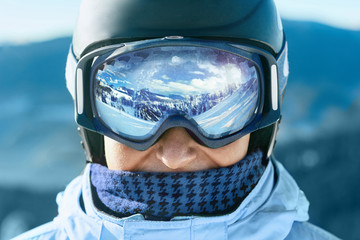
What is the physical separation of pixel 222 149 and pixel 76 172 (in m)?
2.72

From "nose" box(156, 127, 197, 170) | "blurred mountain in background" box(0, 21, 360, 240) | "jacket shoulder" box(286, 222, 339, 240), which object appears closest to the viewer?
"nose" box(156, 127, 197, 170)

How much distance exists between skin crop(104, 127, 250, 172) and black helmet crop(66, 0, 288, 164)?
0.16 metres

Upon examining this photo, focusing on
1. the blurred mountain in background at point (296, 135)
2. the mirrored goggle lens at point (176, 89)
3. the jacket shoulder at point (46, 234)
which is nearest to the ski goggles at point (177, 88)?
the mirrored goggle lens at point (176, 89)

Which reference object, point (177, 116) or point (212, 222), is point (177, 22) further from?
point (212, 222)

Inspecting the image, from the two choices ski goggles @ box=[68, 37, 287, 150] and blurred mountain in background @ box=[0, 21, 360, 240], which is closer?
ski goggles @ box=[68, 37, 287, 150]

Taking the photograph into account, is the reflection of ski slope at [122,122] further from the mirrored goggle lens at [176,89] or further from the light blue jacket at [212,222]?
the light blue jacket at [212,222]

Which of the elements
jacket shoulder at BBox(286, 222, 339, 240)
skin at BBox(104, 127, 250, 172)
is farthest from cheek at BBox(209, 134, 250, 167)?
jacket shoulder at BBox(286, 222, 339, 240)

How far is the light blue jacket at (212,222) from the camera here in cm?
109

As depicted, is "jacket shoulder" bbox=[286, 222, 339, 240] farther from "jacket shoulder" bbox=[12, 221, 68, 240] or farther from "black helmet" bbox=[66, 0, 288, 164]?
"jacket shoulder" bbox=[12, 221, 68, 240]

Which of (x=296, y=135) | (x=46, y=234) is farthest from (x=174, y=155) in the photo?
(x=296, y=135)

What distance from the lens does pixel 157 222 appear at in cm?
108

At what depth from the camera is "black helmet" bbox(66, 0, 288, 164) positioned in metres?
1.08

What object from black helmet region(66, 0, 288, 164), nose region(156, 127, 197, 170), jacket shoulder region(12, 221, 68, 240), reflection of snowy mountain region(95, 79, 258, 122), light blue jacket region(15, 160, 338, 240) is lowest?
jacket shoulder region(12, 221, 68, 240)

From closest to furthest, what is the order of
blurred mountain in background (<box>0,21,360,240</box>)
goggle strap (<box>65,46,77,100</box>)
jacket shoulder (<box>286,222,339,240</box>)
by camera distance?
jacket shoulder (<box>286,222,339,240</box>) < goggle strap (<box>65,46,77,100</box>) < blurred mountain in background (<box>0,21,360,240</box>)
